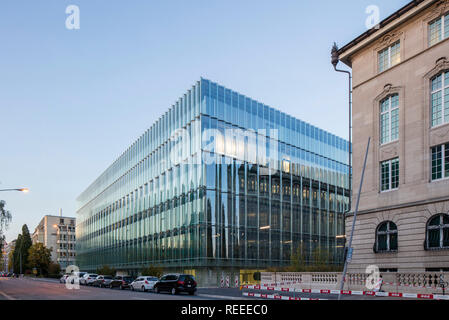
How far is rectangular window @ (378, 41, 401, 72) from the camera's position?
3472 centimetres

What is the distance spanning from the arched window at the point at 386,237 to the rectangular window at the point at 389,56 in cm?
1168

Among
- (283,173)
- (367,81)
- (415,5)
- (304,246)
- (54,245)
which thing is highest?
(415,5)

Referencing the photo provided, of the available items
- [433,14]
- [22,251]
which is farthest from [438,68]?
[22,251]

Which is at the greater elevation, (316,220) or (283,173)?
(283,173)

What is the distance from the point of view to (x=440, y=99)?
3095 cm

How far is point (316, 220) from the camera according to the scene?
6744 centimetres

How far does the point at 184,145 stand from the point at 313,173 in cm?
2090

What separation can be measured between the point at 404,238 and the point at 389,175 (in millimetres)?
4805

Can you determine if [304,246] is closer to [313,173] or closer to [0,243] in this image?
[313,173]

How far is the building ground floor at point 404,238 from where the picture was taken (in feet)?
97.1

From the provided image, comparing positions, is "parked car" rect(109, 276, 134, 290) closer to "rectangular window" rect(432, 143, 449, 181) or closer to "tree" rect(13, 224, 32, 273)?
"rectangular window" rect(432, 143, 449, 181)
